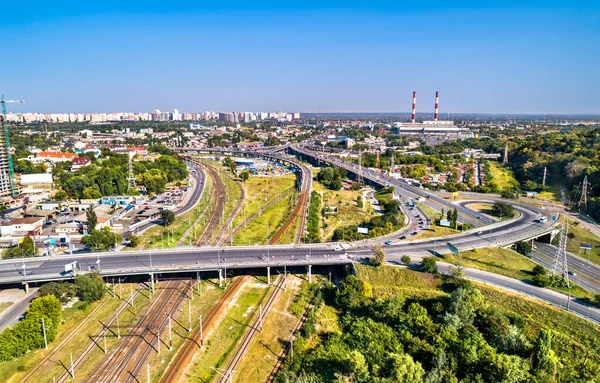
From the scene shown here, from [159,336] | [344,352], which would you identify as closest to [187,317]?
[159,336]

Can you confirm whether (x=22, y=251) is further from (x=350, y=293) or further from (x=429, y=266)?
(x=429, y=266)

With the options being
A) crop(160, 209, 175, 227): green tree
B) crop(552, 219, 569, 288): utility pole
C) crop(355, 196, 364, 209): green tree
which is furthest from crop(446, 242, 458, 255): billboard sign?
crop(160, 209, 175, 227): green tree

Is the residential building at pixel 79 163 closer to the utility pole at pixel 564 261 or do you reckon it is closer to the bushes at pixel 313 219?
the bushes at pixel 313 219

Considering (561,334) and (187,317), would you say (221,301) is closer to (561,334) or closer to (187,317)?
(187,317)

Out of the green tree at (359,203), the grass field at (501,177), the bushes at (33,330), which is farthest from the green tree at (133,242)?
the grass field at (501,177)

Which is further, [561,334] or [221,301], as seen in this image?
[221,301]

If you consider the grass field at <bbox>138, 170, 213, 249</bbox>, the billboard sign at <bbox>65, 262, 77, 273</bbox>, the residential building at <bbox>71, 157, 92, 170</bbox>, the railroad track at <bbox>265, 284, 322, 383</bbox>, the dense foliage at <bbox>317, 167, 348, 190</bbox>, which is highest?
the residential building at <bbox>71, 157, 92, 170</bbox>

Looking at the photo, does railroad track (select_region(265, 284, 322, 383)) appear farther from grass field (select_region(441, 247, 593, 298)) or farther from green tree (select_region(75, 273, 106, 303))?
green tree (select_region(75, 273, 106, 303))
